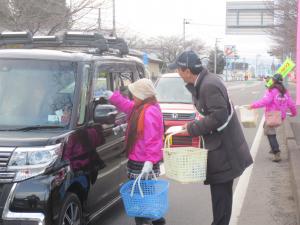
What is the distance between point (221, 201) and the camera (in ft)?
14.5

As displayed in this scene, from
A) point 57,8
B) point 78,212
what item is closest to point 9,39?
point 78,212

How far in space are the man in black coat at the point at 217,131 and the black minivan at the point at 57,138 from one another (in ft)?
3.67

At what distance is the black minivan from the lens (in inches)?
164

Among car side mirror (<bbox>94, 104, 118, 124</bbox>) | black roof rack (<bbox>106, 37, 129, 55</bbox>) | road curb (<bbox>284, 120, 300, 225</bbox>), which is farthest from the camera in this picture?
black roof rack (<bbox>106, 37, 129, 55</bbox>)

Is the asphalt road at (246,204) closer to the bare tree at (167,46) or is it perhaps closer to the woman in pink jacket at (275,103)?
the woman in pink jacket at (275,103)

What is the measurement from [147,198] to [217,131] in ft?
3.39

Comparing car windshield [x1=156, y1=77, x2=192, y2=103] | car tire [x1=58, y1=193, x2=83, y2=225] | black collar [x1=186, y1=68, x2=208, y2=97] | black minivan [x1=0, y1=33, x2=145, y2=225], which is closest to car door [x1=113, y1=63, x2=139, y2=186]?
black minivan [x1=0, y1=33, x2=145, y2=225]

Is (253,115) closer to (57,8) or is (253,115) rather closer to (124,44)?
(124,44)

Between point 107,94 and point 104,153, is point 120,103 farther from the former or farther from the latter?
point 104,153

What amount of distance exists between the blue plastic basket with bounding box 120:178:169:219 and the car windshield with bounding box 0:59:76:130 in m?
0.93

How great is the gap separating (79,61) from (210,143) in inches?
66.2

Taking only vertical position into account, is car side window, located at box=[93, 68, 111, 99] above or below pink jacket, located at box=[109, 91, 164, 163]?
above

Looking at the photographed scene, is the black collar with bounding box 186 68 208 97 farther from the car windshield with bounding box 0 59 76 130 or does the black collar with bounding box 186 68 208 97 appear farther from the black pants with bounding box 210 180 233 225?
the car windshield with bounding box 0 59 76 130

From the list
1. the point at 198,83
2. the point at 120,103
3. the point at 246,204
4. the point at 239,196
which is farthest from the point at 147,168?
the point at 239,196
